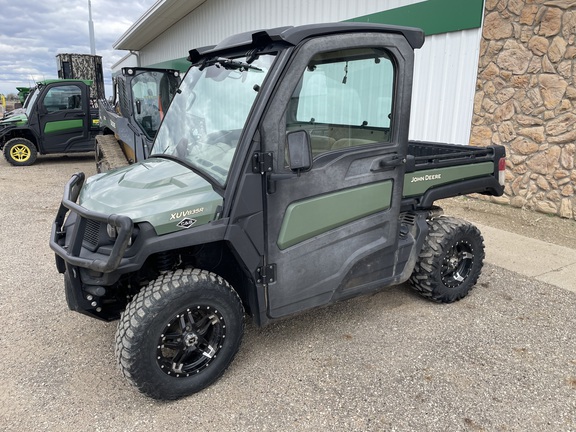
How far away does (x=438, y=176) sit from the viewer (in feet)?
12.7

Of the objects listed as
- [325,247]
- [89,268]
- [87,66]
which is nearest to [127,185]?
[89,268]

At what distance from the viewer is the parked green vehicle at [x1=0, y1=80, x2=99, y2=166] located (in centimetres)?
1229

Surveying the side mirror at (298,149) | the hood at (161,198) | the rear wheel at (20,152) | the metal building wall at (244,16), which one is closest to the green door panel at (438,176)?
the side mirror at (298,149)

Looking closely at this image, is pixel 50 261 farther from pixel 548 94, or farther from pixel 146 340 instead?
pixel 548 94

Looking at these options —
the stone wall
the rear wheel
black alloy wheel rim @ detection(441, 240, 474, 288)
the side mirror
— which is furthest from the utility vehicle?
the rear wheel

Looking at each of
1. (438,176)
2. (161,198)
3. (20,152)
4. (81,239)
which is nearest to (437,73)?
(438,176)

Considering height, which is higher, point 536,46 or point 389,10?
point 389,10

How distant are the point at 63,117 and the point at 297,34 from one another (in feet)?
38.5

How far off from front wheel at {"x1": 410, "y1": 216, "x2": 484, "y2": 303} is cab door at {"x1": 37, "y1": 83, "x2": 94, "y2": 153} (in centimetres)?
1148

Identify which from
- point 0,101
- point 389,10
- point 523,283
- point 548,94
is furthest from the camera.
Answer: point 0,101

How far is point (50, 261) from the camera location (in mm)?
5238

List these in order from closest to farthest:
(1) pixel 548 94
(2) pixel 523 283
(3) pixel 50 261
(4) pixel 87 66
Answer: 1. (2) pixel 523 283
2. (3) pixel 50 261
3. (1) pixel 548 94
4. (4) pixel 87 66

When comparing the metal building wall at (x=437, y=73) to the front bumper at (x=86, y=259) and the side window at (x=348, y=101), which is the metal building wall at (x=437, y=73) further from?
the front bumper at (x=86, y=259)

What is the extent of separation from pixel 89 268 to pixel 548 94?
6.28 meters
